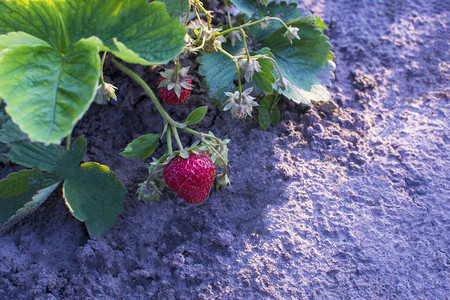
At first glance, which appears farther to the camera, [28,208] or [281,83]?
[281,83]

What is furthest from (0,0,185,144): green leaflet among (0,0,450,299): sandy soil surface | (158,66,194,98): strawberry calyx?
(0,0,450,299): sandy soil surface

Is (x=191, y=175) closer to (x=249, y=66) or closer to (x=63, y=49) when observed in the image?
(x=249, y=66)

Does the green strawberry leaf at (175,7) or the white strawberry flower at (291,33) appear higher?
the green strawberry leaf at (175,7)

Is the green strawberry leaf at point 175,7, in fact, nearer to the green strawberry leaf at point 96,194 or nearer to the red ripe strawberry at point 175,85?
the red ripe strawberry at point 175,85

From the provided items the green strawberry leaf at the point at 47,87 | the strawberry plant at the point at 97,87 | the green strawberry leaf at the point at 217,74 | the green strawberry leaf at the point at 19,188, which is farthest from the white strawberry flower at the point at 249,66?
the green strawberry leaf at the point at 19,188

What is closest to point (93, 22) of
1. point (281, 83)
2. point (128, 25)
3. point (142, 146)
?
point (128, 25)

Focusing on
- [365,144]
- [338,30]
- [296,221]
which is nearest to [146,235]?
[296,221]

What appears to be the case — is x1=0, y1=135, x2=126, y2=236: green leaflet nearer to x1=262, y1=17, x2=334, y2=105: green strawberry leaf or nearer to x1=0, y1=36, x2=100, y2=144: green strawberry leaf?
x1=0, y1=36, x2=100, y2=144: green strawberry leaf

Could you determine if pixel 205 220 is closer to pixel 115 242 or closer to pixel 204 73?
pixel 115 242
